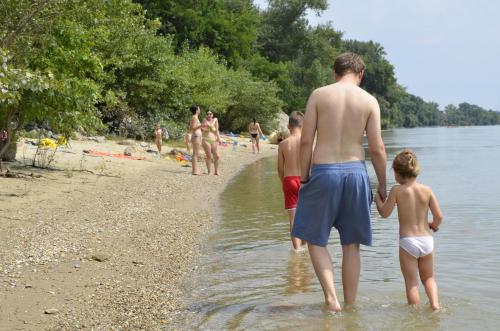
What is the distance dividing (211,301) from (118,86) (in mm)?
20312

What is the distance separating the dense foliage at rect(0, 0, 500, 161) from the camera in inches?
437

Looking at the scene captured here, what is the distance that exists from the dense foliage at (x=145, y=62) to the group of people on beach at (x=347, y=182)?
3.25 metres

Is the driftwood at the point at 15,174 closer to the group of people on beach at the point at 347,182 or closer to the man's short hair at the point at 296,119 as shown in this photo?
the man's short hair at the point at 296,119

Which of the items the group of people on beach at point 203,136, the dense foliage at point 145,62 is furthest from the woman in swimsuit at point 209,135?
the dense foliage at point 145,62

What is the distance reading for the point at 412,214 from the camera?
5.18 metres

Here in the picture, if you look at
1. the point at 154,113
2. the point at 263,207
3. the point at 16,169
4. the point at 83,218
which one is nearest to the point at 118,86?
the point at 154,113

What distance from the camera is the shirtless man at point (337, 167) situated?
493cm

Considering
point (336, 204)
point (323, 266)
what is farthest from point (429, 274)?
point (336, 204)

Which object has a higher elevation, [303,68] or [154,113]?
[303,68]

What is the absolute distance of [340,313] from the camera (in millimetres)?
5184

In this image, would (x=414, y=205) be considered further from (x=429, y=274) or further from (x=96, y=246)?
(x=96, y=246)

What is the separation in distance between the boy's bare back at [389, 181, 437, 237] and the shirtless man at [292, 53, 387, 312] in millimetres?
259

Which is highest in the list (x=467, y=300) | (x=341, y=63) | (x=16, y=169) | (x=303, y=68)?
(x=303, y=68)

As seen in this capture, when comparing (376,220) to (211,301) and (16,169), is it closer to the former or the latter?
(211,301)
